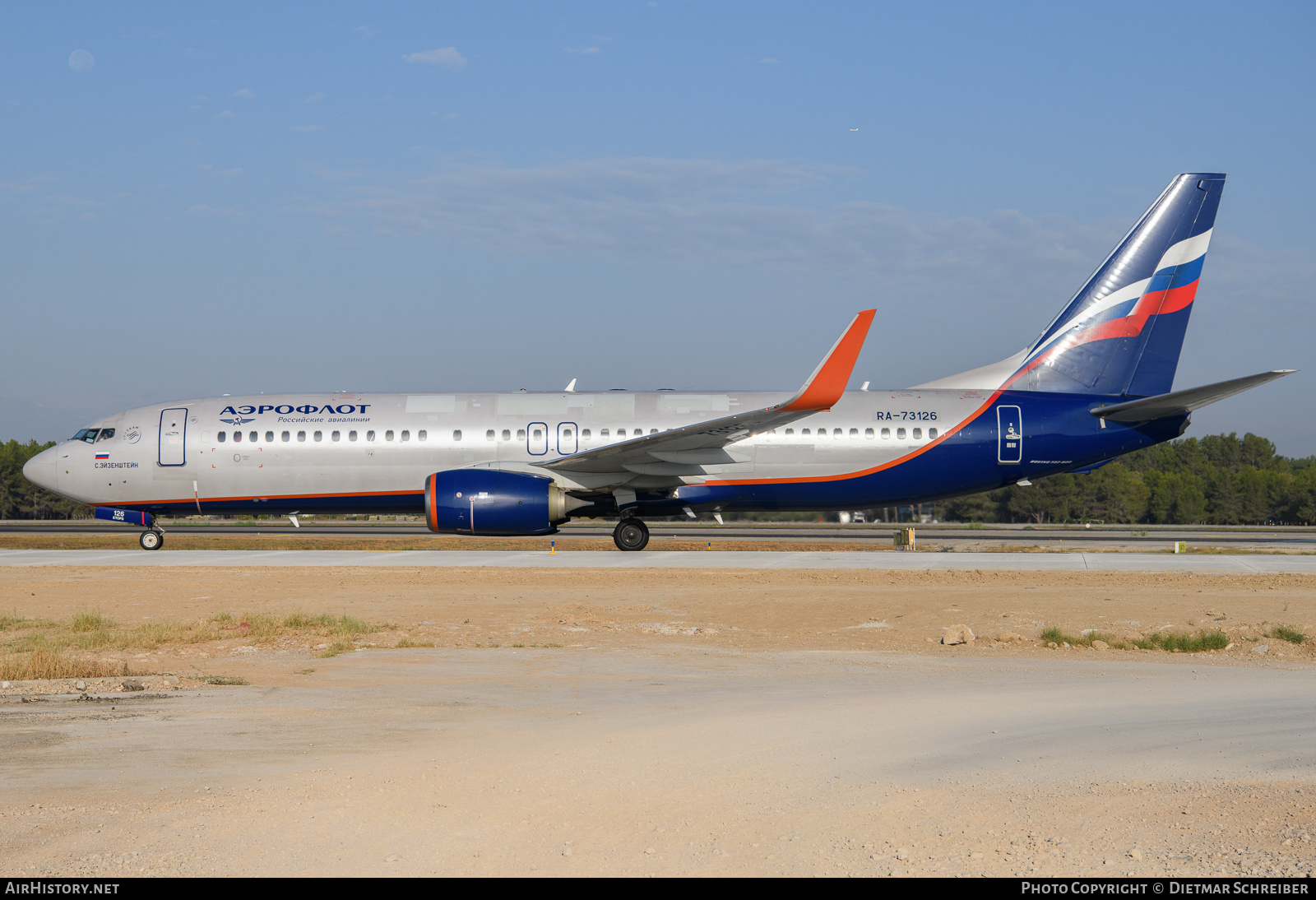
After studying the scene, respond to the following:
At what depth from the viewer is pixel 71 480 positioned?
2539 cm

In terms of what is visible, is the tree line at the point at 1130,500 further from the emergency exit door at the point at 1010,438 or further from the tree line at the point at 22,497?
the emergency exit door at the point at 1010,438

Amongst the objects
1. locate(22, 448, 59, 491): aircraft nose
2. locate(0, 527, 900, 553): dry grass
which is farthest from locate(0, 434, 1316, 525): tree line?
locate(22, 448, 59, 491): aircraft nose

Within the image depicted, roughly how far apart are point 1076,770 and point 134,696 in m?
7.77

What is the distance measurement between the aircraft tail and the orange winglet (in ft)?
19.8

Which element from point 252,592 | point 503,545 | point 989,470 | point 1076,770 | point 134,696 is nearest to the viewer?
point 1076,770

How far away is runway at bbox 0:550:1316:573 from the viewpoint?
2136 centimetres

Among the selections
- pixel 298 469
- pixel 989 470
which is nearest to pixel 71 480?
pixel 298 469

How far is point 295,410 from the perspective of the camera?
25.3 meters

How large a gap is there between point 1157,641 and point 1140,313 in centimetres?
1501

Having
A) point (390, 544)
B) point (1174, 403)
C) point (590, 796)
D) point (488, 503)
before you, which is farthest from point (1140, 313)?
point (590, 796)

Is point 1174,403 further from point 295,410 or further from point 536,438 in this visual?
point 295,410

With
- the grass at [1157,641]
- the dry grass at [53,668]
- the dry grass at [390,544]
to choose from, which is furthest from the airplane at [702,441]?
the dry grass at [53,668]

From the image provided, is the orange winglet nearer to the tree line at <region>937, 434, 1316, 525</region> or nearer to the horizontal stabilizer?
the horizontal stabilizer
